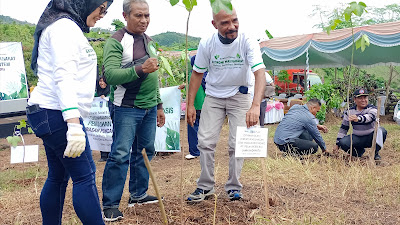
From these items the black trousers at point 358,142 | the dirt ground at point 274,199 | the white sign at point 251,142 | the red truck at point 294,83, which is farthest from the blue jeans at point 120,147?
the red truck at point 294,83

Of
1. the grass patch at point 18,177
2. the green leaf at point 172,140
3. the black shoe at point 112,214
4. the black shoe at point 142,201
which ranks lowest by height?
the grass patch at point 18,177

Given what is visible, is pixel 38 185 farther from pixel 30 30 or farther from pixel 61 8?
pixel 30 30

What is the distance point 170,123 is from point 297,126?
6.32 feet

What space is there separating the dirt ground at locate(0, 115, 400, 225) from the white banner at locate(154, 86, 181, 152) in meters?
1.12

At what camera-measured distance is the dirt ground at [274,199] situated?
318 centimetres

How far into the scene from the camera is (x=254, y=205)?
3434 millimetres

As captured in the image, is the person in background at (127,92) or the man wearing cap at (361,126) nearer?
the person in background at (127,92)

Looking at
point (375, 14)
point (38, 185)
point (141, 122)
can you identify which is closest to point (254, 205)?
point (141, 122)

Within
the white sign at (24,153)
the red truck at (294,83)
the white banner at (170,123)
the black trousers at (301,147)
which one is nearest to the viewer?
the white sign at (24,153)

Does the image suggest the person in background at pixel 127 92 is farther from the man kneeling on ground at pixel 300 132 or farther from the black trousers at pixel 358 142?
the black trousers at pixel 358 142

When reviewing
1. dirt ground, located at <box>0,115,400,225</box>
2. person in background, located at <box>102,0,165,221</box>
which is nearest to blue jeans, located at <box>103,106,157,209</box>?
person in background, located at <box>102,0,165,221</box>

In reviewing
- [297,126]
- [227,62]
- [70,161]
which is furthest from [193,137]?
[70,161]

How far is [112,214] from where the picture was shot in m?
3.19

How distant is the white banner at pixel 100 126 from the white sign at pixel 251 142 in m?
3.90
